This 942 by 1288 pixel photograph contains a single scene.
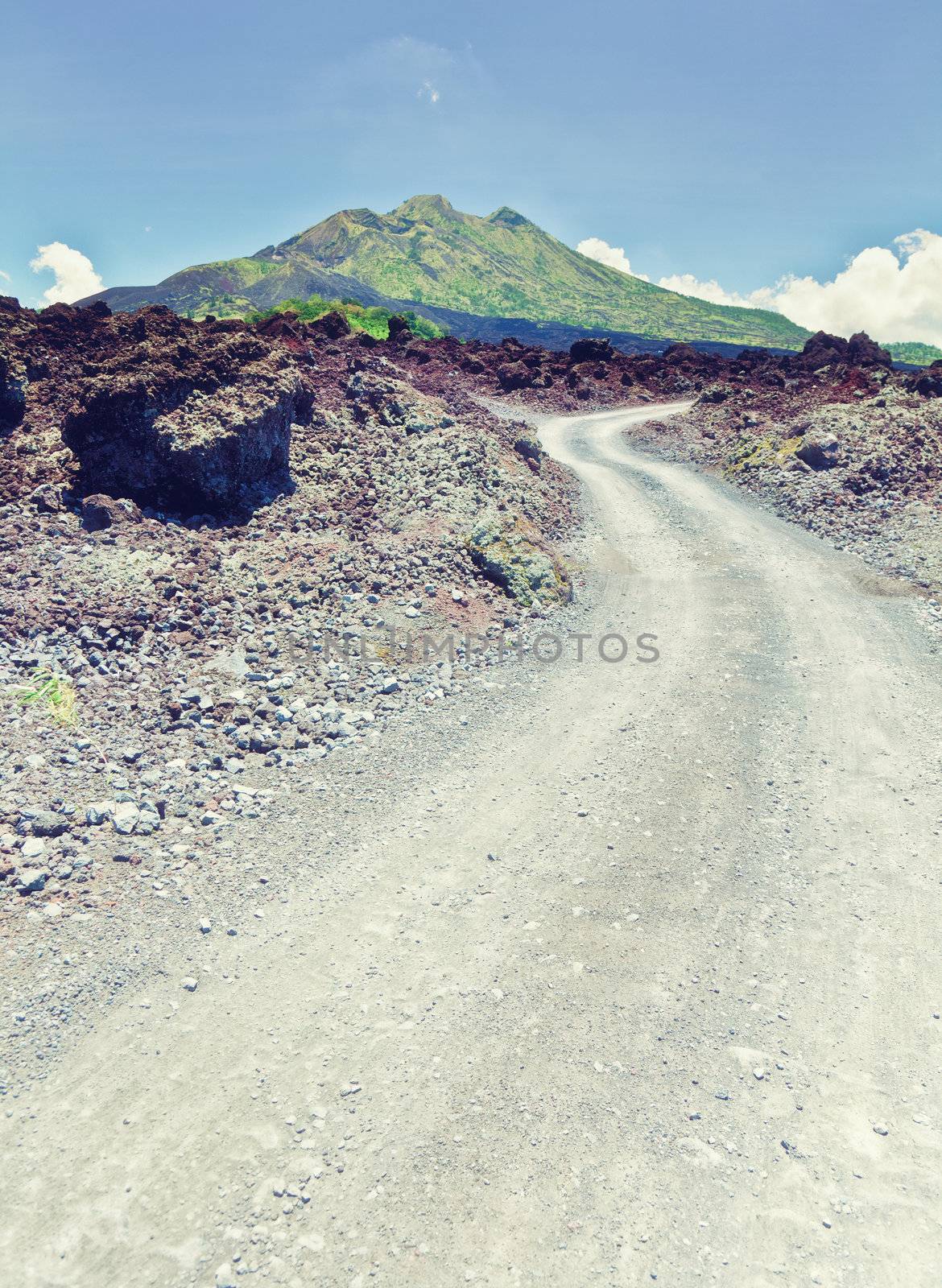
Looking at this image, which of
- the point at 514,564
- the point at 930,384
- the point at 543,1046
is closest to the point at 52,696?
the point at 543,1046

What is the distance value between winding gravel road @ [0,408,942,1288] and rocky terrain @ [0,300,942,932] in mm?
1573

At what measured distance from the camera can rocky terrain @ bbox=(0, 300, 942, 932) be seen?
27.7 feet

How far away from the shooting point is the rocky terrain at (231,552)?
844cm

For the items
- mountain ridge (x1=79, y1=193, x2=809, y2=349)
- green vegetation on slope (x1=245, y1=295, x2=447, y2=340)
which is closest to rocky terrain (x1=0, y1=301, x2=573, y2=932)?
green vegetation on slope (x1=245, y1=295, x2=447, y2=340)

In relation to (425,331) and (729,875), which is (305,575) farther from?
(425,331)

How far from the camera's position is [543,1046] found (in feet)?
18.6

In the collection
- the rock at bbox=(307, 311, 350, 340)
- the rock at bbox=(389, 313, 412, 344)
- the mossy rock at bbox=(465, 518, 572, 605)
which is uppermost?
the rock at bbox=(389, 313, 412, 344)

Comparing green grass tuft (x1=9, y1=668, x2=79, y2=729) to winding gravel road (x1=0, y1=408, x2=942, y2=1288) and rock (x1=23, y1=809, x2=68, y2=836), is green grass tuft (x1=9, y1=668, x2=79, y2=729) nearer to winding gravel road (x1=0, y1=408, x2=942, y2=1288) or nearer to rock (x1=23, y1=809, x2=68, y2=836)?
rock (x1=23, y1=809, x2=68, y2=836)

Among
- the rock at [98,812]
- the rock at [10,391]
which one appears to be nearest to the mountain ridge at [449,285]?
the rock at [10,391]

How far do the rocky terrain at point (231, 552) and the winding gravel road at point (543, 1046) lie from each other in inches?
61.9

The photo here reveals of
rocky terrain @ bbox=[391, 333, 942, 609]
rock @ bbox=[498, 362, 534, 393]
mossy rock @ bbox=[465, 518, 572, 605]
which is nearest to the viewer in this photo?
mossy rock @ bbox=[465, 518, 572, 605]

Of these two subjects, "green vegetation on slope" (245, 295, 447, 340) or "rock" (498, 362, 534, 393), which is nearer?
"rock" (498, 362, 534, 393)

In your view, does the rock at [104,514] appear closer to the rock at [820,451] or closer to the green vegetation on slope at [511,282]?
the rock at [820,451]

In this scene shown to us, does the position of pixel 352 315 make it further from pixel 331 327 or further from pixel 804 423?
pixel 804 423
